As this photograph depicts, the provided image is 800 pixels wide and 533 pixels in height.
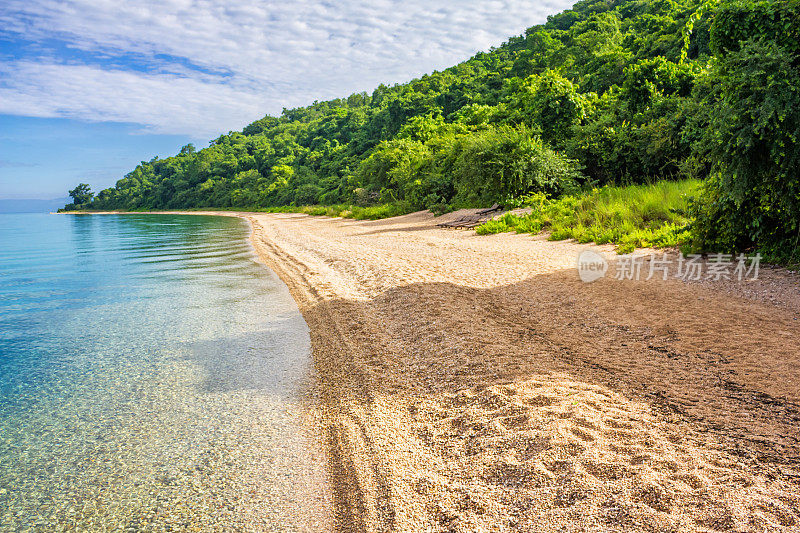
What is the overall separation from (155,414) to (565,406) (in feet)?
14.8

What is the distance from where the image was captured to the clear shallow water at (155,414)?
3.69 m

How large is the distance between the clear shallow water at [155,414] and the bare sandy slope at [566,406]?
0.59 metres

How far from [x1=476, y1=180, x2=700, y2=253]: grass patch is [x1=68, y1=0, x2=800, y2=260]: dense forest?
1.05 metres

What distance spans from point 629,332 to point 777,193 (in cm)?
415

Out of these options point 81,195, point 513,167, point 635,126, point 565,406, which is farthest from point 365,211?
point 81,195

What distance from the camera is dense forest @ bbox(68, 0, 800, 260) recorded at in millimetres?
7266

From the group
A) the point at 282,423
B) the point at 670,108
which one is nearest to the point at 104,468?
the point at 282,423

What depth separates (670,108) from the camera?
56.4 ft

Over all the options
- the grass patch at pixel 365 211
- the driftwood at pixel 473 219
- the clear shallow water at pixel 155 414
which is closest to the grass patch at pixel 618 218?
the driftwood at pixel 473 219

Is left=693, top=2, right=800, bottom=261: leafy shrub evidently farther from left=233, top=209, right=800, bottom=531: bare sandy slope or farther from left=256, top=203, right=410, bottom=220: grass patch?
left=256, top=203, right=410, bottom=220: grass patch

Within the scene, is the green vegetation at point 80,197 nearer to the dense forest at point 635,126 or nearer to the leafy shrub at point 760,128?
the dense forest at point 635,126

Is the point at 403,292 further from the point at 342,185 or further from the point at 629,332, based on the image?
the point at 342,185

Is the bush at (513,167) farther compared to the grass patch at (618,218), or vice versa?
the bush at (513,167)

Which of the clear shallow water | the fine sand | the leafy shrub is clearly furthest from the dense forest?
the clear shallow water
